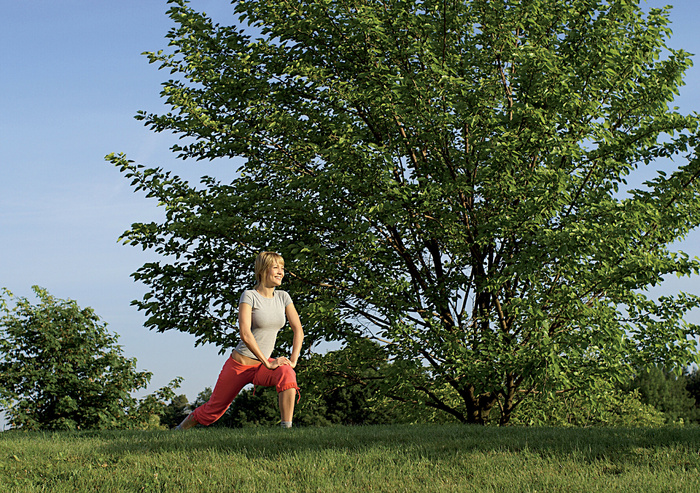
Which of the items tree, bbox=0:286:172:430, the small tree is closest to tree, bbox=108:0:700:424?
tree, bbox=0:286:172:430

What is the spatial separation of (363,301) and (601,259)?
5249 mm

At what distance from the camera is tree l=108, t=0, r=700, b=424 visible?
38.3 ft

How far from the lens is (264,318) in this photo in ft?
27.1

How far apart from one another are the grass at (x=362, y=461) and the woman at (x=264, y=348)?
63cm

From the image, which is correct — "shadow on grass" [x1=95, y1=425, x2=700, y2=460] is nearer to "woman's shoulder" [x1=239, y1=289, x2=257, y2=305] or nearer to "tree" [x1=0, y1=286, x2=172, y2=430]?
"woman's shoulder" [x1=239, y1=289, x2=257, y2=305]

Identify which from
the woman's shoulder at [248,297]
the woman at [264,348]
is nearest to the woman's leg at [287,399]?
the woman at [264,348]

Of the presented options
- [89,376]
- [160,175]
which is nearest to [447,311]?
[160,175]

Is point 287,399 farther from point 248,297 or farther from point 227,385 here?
point 248,297

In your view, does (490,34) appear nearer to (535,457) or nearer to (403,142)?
(403,142)

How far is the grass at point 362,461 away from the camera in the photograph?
6250 millimetres

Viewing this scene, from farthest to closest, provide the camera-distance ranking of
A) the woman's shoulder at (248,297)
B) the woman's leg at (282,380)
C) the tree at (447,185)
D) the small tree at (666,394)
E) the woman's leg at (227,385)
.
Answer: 1. the small tree at (666,394)
2. the tree at (447,185)
3. the woman's leg at (227,385)
4. the woman's leg at (282,380)
5. the woman's shoulder at (248,297)

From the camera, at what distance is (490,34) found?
13.4 metres

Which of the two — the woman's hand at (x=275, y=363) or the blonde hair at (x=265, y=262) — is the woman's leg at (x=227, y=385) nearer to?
the woman's hand at (x=275, y=363)

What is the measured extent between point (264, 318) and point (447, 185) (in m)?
5.48
